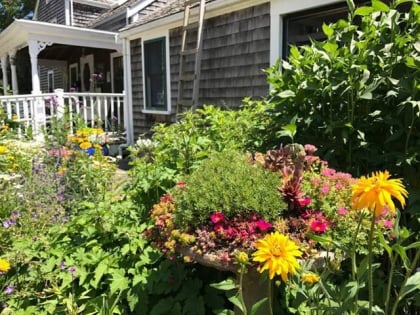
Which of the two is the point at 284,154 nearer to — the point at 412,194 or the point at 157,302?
the point at 412,194

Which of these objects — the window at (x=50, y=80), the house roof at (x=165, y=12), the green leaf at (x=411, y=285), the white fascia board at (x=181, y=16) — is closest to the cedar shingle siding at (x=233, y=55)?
the white fascia board at (x=181, y=16)

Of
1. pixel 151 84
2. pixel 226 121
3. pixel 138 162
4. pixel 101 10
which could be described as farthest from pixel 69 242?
pixel 101 10

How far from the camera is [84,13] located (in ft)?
47.1

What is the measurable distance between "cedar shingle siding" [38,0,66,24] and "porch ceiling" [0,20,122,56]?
3.01 metres

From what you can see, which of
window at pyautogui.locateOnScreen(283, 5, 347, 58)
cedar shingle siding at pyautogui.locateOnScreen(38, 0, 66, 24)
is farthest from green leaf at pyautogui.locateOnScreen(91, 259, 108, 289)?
cedar shingle siding at pyautogui.locateOnScreen(38, 0, 66, 24)

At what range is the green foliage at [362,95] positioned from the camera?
2.01m

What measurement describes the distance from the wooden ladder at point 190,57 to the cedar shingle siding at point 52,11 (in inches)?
358

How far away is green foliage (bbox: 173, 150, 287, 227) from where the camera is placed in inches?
62.2

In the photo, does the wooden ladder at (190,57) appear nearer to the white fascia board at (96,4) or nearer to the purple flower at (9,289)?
the purple flower at (9,289)

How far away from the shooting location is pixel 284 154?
1.93m

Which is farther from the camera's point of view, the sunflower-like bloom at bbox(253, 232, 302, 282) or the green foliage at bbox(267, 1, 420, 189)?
the green foliage at bbox(267, 1, 420, 189)

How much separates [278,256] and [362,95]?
4.14ft

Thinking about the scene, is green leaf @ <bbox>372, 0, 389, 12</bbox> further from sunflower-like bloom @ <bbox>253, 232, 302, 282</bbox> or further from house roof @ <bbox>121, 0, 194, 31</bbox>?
house roof @ <bbox>121, 0, 194, 31</bbox>

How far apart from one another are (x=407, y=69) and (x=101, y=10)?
14.5 m
